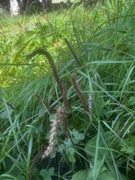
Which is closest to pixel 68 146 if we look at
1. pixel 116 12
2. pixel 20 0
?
pixel 116 12

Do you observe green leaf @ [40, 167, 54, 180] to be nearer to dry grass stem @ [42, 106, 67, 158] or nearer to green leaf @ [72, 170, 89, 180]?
green leaf @ [72, 170, 89, 180]

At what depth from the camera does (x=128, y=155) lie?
1.79 m

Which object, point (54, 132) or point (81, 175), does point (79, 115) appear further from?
point (54, 132)

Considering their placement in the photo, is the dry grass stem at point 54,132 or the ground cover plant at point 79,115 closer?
the dry grass stem at point 54,132

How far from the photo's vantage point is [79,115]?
6.51ft

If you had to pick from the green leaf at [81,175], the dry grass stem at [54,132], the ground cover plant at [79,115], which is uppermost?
the dry grass stem at [54,132]

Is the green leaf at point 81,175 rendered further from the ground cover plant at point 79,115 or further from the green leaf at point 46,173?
the green leaf at point 46,173

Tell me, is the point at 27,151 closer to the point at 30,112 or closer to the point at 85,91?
the point at 30,112

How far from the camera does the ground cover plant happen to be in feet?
5.77

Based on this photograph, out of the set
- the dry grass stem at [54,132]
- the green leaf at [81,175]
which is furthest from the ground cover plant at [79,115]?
the dry grass stem at [54,132]

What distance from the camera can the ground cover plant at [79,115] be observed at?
5.77 ft

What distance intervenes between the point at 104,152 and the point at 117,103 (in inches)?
10.1

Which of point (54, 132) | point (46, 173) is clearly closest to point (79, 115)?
point (46, 173)

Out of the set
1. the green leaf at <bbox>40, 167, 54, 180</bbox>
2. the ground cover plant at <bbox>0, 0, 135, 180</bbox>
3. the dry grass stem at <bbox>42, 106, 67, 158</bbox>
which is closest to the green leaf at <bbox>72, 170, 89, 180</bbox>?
the ground cover plant at <bbox>0, 0, 135, 180</bbox>
